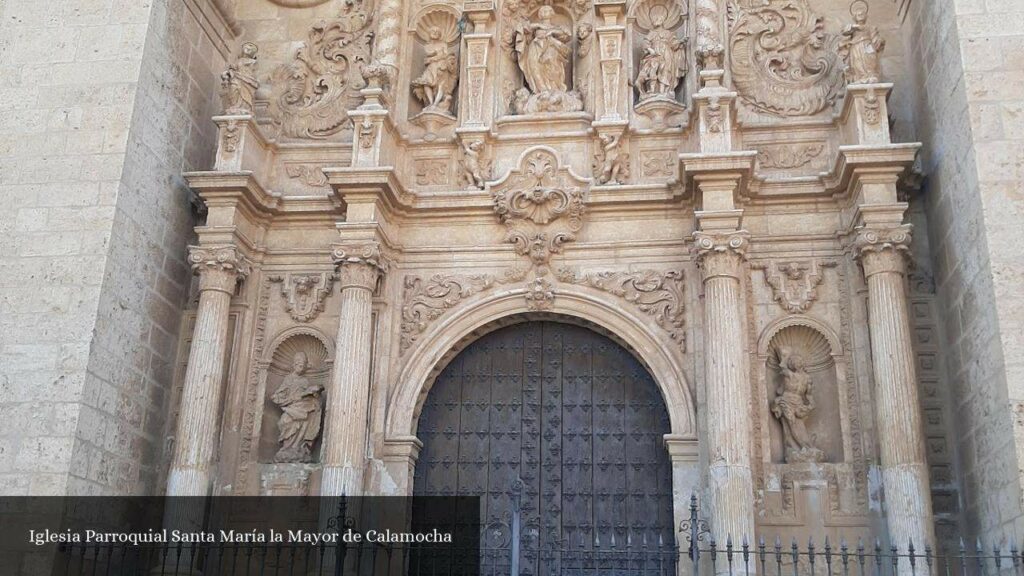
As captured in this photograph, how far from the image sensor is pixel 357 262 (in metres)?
9.99

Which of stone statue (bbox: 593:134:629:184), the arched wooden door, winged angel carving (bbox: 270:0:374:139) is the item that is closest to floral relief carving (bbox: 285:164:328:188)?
winged angel carving (bbox: 270:0:374:139)

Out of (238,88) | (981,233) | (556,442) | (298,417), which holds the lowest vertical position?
(556,442)

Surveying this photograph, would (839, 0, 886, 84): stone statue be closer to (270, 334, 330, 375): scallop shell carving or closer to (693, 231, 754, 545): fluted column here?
(693, 231, 754, 545): fluted column

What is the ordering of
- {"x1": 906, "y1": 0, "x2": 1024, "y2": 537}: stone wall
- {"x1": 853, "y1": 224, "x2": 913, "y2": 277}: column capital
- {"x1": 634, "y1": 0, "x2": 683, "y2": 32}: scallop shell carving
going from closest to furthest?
{"x1": 906, "y1": 0, "x2": 1024, "y2": 537}: stone wall, {"x1": 853, "y1": 224, "x2": 913, "y2": 277}: column capital, {"x1": 634, "y1": 0, "x2": 683, "y2": 32}: scallop shell carving

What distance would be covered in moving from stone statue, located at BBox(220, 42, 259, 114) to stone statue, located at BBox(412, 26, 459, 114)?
170 cm

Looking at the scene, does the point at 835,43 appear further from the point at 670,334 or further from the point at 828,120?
the point at 670,334

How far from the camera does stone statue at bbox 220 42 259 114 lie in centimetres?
1081

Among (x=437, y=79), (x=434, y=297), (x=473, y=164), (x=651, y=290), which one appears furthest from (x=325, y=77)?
(x=651, y=290)

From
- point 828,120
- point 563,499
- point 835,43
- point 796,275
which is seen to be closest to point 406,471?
point 563,499

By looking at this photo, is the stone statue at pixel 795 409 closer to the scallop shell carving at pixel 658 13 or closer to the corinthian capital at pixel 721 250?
the corinthian capital at pixel 721 250

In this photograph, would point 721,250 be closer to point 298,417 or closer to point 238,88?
point 298,417

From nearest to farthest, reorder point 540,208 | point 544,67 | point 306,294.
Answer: point 540,208, point 306,294, point 544,67

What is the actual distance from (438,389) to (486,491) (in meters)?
1.13

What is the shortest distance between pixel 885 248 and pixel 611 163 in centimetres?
272
